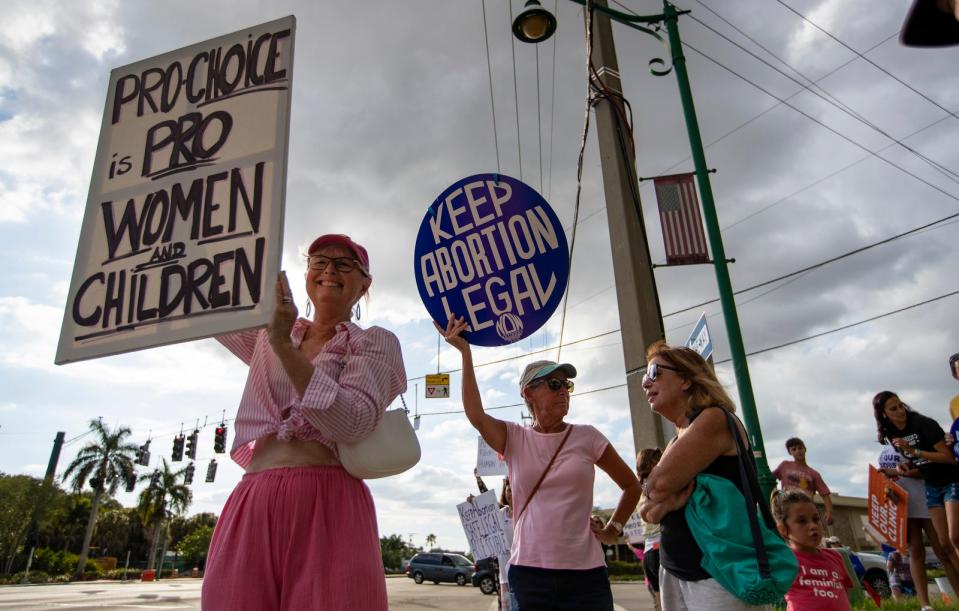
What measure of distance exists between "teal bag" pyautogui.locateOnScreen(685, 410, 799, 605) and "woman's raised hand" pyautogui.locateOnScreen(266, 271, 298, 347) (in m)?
1.58

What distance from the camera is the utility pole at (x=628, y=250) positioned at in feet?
17.9

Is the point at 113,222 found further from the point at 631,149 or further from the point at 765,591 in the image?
the point at 631,149

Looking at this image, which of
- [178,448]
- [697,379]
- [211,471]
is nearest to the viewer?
[697,379]

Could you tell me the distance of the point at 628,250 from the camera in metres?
5.90

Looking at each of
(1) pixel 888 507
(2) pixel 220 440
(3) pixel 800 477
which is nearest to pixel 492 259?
(1) pixel 888 507

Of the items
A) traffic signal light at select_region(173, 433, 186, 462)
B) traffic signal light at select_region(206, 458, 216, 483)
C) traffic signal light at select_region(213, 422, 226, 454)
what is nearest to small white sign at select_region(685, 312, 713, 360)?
traffic signal light at select_region(213, 422, 226, 454)

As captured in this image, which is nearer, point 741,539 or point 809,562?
point 741,539

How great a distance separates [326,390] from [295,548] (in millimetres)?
422

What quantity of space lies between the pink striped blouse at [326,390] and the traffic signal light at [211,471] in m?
37.9

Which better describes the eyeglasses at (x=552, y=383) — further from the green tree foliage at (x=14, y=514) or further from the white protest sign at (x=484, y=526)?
the green tree foliage at (x=14, y=514)

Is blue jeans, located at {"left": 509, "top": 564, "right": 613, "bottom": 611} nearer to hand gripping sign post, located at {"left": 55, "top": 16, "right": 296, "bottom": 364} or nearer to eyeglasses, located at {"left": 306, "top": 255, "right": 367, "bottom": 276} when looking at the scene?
eyeglasses, located at {"left": 306, "top": 255, "right": 367, "bottom": 276}

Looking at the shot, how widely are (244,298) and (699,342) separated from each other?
4210mm

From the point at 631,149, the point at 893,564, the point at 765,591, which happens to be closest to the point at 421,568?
the point at 893,564

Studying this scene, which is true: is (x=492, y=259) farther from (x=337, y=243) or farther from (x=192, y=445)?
(x=192, y=445)
